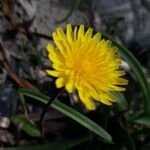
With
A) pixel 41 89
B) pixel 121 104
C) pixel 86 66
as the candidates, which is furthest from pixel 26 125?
pixel 86 66

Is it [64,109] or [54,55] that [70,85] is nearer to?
[54,55]

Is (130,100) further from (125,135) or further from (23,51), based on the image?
(23,51)

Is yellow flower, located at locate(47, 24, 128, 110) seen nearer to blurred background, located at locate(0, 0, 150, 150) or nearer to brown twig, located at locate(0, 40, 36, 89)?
blurred background, located at locate(0, 0, 150, 150)

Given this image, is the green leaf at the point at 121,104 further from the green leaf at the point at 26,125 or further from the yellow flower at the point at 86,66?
the yellow flower at the point at 86,66

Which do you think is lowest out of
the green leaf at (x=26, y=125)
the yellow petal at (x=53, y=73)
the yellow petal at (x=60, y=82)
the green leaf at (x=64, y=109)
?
the green leaf at (x=26, y=125)

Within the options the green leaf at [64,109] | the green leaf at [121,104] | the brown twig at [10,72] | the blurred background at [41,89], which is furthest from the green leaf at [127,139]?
the brown twig at [10,72]

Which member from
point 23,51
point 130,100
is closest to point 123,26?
point 130,100
